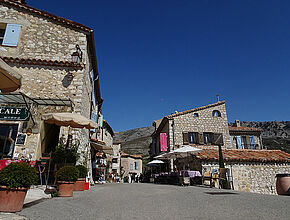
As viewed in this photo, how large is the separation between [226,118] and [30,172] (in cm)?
1904

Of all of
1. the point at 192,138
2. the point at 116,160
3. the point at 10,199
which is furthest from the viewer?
the point at 116,160

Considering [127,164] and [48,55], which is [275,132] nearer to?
[127,164]

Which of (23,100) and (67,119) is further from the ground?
(23,100)

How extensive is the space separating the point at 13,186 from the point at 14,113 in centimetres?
561

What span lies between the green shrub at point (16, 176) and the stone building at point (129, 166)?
89.0 feet

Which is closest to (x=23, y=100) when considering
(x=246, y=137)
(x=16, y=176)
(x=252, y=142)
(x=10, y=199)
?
(x=16, y=176)

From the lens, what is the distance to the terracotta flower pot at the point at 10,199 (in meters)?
3.31

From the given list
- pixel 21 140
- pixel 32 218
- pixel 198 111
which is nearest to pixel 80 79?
pixel 21 140

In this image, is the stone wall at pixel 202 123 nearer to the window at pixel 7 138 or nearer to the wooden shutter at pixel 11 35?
the window at pixel 7 138

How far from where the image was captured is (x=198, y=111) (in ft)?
63.9

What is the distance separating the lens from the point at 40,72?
31.6 ft

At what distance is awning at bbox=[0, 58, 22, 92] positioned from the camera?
4180mm

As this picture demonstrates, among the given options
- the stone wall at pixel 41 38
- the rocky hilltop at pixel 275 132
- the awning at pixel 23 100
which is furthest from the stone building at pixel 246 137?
the rocky hilltop at pixel 275 132

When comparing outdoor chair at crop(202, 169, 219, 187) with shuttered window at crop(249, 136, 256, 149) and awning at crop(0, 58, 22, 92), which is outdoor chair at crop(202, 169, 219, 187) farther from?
shuttered window at crop(249, 136, 256, 149)
